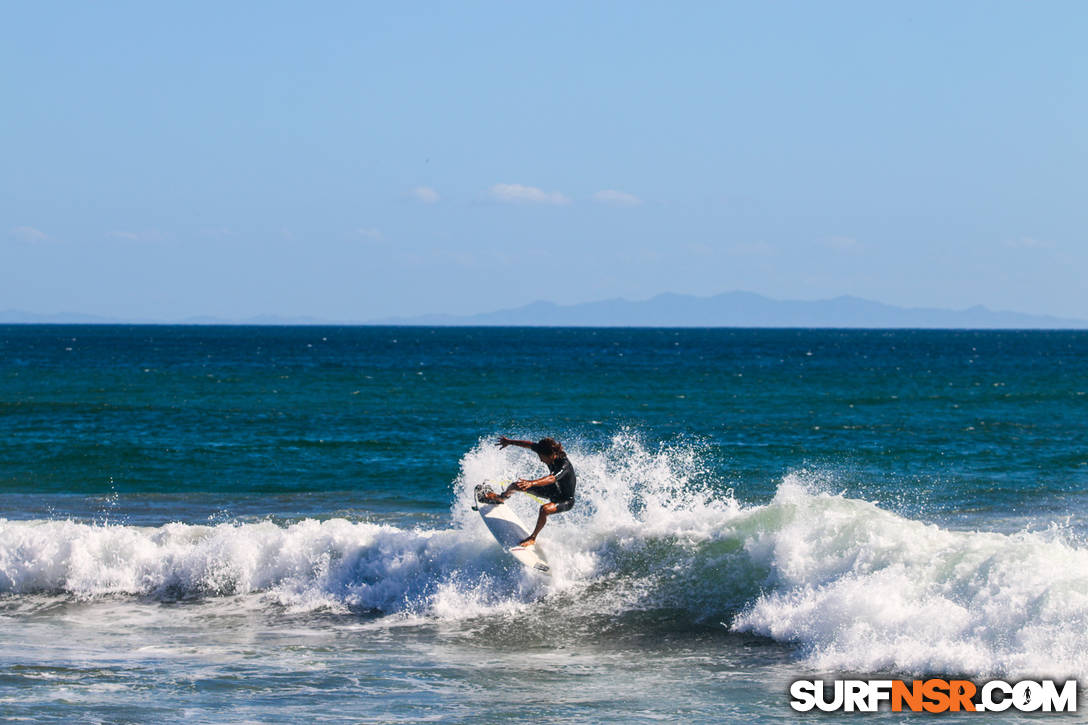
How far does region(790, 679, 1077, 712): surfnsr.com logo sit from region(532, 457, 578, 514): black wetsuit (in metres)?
4.04

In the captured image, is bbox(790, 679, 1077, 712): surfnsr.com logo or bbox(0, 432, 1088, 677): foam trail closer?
bbox(790, 679, 1077, 712): surfnsr.com logo

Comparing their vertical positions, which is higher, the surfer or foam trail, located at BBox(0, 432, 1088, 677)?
the surfer

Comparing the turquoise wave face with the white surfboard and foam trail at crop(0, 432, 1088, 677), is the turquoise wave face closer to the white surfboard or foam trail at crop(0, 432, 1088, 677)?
foam trail at crop(0, 432, 1088, 677)

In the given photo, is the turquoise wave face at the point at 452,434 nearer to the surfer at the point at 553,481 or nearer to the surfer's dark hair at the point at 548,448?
the surfer at the point at 553,481

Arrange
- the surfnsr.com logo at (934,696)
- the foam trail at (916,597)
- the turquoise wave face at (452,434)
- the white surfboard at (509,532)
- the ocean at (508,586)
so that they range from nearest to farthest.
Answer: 1. the surfnsr.com logo at (934,696)
2. the ocean at (508,586)
3. the foam trail at (916,597)
4. the white surfboard at (509,532)
5. the turquoise wave face at (452,434)

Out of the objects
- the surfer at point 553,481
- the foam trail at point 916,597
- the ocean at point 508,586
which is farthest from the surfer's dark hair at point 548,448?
the foam trail at point 916,597

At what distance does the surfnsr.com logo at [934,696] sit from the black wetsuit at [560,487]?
13.3 feet

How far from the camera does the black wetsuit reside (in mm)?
14711

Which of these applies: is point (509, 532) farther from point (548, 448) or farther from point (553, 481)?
point (548, 448)

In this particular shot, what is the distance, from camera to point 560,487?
14.8 meters

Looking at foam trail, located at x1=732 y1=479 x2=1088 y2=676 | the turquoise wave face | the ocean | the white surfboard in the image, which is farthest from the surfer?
the turquoise wave face

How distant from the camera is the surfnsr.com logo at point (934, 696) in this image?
36.4 ft

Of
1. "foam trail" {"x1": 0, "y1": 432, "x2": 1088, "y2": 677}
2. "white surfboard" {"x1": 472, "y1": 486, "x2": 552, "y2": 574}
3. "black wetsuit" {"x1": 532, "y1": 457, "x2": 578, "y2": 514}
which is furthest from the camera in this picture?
"white surfboard" {"x1": 472, "y1": 486, "x2": 552, "y2": 574}

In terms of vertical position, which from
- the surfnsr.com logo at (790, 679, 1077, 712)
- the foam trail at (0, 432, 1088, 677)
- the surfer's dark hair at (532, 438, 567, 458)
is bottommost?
the surfnsr.com logo at (790, 679, 1077, 712)
